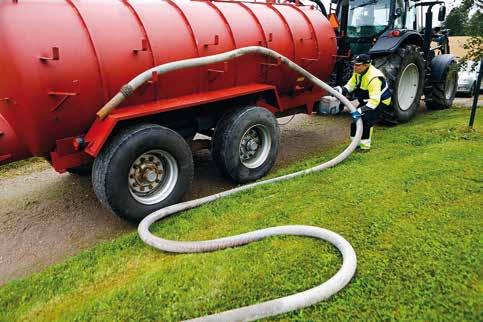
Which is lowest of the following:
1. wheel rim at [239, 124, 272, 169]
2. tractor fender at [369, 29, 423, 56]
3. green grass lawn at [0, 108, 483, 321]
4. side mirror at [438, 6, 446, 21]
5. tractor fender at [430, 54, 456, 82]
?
green grass lawn at [0, 108, 483, 321]

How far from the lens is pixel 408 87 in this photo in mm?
8008

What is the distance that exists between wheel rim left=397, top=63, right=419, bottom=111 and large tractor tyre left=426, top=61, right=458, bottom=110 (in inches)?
44.8

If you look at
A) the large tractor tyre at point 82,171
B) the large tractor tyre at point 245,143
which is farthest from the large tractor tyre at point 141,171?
the large tractor tyre at point 82,171

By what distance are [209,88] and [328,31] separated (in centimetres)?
277

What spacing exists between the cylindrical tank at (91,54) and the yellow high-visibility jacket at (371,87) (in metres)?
1.82

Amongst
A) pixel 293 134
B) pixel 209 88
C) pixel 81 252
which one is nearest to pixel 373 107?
pixel 293 134

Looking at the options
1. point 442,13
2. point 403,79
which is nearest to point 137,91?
point 403,79

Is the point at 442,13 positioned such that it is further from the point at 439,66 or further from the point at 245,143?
the point at 245,143

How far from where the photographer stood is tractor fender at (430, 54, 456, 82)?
8.63 meters

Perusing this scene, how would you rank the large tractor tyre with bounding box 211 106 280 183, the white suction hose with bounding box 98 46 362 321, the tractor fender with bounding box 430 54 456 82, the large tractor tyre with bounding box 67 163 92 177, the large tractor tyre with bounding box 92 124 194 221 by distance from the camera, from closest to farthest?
the white suction hose with bounding box 98 46 362 321 < the large tractor tyre with bounding box 92 124 194 221 < the large tractor tyre with bounding box 211 106 280 183 < the large tractor tyre with bounding box 67 163 92 177 < the tractor fender with bounding box 430 54 456 82

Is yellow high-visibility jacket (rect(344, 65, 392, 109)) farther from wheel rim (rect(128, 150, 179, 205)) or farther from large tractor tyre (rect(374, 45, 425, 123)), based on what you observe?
wheel rim (rect(128, 150, 179, 205))

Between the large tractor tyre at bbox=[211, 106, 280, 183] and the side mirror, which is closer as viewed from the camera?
the large tractor tyre at bbox=[211, 106, 280, 183]

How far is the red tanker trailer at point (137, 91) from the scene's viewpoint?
369cm

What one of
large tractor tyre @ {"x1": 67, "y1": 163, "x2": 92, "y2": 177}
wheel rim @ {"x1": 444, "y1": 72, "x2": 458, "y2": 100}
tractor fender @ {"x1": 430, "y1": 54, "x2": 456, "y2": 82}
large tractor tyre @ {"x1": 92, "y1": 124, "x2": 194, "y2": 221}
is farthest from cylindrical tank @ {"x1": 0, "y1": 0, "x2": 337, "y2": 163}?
wheel rim @ {"x1": 444, "y1": 72, "x2": 458, "y2": 100}
